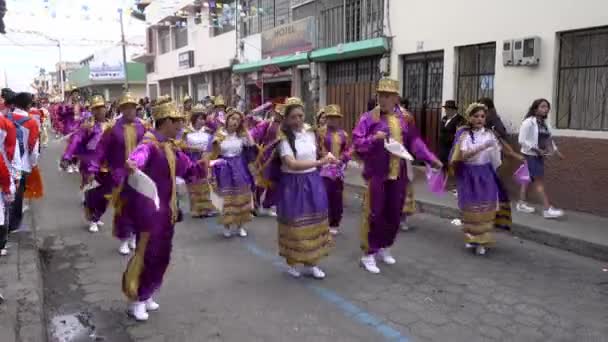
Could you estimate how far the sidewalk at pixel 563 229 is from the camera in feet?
20.7

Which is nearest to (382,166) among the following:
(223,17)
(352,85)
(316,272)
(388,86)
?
(388,86)

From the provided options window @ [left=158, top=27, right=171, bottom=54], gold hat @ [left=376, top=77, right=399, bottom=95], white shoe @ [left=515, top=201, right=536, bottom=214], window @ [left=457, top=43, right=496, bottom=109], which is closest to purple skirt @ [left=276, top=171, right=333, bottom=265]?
gold hat @ [left=376, top=77, right=399, bottom=95]

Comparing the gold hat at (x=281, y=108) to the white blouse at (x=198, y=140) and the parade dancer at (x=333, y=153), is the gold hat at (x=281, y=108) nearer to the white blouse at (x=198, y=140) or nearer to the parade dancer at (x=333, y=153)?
the parade dancer at (x=333, y=153)

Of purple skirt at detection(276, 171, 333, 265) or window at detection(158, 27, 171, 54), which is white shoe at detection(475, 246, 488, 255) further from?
window at detection(158, 27, 171, 54)

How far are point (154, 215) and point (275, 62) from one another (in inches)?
527

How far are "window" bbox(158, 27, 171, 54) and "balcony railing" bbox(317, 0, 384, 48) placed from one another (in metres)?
18.6

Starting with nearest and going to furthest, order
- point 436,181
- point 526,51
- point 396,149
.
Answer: point 396,149 → point 436,181 → point 526,51

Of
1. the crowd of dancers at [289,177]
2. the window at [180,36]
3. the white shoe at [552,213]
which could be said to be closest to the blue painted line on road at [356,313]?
A: the crowd of dancers at [289,177]

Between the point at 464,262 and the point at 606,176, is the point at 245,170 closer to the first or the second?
the point at 464,262

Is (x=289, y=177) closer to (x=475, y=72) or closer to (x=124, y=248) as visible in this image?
(x=124, y=248)

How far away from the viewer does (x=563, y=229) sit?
6875 millimetres

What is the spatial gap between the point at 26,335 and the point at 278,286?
2.15 meters

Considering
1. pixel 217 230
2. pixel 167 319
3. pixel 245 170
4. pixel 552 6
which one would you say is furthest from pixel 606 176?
pixel 167 319

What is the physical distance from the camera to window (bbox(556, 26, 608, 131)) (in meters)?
7.61
